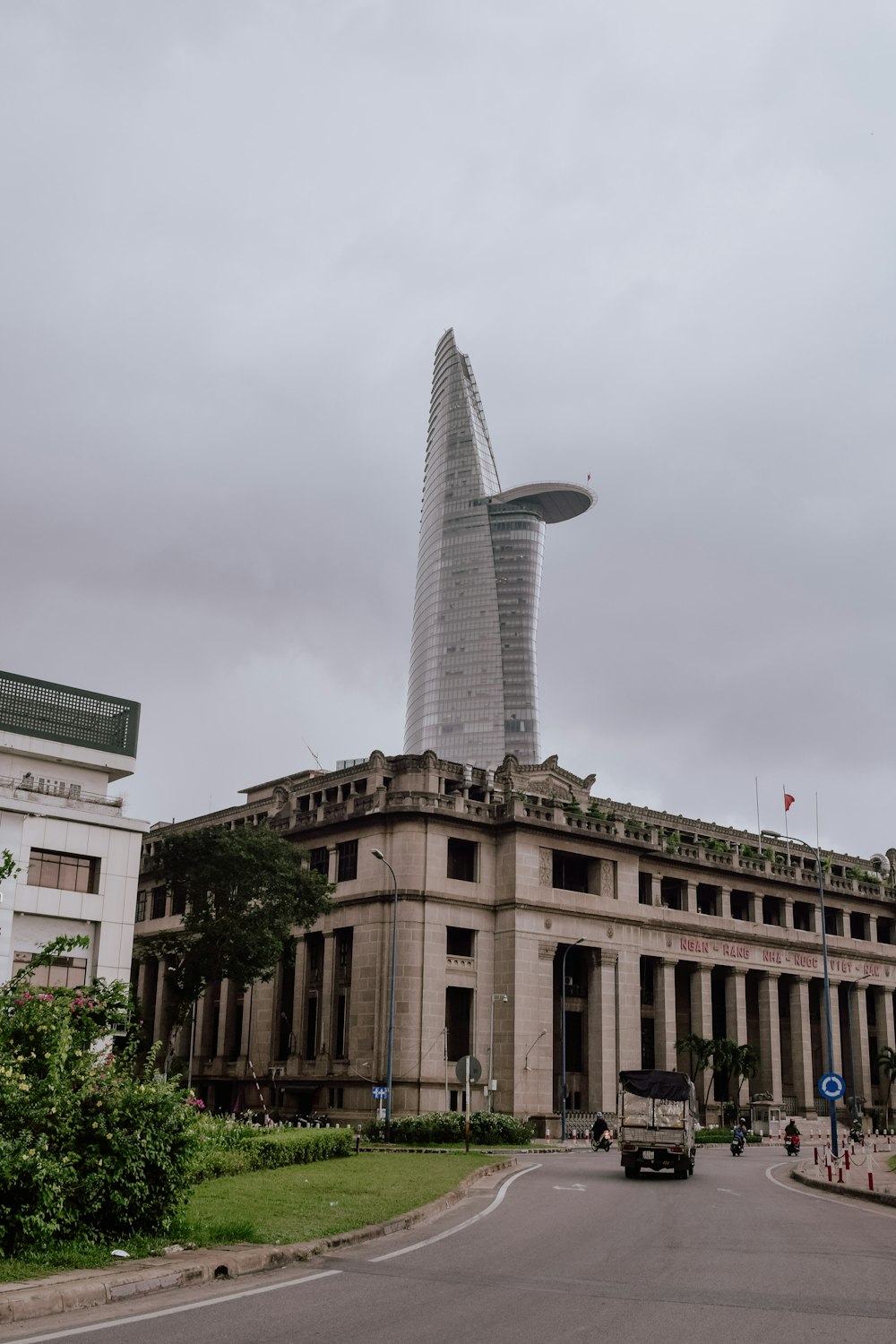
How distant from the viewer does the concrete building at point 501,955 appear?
232ft

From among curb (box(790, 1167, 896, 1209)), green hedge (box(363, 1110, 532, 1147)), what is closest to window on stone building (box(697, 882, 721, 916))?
green hedge (box(363, 1110, 532, 1147))

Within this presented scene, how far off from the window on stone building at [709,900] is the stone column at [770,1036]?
6204 millimetres

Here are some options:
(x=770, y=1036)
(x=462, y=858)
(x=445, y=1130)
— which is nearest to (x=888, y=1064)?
(x=770, y=1036)

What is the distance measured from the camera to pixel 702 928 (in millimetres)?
85875

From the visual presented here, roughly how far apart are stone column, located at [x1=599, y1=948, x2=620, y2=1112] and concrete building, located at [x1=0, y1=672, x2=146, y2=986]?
1468 inches

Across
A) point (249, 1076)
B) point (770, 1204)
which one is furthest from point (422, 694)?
point (770, 1204)

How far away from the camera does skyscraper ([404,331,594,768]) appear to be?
558ft

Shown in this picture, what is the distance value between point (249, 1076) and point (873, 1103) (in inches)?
1933

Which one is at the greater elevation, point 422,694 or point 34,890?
point 422,694

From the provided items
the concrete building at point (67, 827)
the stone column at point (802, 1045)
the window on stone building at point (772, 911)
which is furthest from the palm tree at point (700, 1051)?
the concrete building at point (67, 827)

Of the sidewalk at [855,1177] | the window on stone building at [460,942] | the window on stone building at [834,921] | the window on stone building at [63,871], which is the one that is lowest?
the sidewalk at [855,1177]

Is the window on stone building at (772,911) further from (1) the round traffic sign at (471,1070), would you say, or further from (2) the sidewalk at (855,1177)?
(1) the round traffic sign at (471,1070)

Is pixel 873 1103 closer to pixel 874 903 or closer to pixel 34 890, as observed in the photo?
pixel 874 903

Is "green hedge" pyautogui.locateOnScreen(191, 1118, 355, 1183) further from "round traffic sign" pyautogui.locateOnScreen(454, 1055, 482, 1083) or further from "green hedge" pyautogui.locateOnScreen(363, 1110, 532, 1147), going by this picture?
"green hedge" pyautogui.locateOnScreen(363, 1110, 532, 1147)
